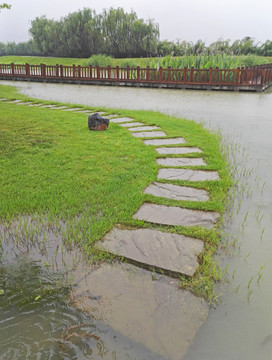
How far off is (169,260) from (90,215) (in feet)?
2.91

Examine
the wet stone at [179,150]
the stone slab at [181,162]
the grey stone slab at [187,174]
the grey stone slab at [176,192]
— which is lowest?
the grey stone slab at [176,192]

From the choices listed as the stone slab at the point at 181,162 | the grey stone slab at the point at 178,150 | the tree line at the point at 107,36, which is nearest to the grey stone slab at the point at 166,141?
the grey stone slab at the point at 178,150

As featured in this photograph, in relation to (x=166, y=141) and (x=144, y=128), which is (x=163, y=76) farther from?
(x=166, y=141)

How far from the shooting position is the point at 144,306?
1644 millimetres

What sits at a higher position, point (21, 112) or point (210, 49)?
point (210, 49)

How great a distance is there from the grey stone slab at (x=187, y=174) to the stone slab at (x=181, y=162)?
0.22m

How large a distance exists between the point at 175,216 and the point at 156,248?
1.66ft

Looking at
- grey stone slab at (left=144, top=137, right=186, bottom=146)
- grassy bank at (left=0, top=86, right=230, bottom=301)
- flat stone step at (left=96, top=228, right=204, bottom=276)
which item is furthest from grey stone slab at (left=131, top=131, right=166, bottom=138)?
flat stone step at (left=96, top=228, right=204, bottom=276)

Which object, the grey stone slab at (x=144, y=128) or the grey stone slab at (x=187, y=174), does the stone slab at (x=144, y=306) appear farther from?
the grey stone slab at (x=144, y=128)

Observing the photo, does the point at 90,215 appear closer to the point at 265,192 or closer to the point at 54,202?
the point at 54,202

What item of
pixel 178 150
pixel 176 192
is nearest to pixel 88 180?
pixel 176 192

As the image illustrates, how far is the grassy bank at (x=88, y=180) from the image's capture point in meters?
2.33

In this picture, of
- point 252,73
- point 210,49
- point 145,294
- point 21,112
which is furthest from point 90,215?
point 210,49

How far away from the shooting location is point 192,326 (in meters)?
1.52
